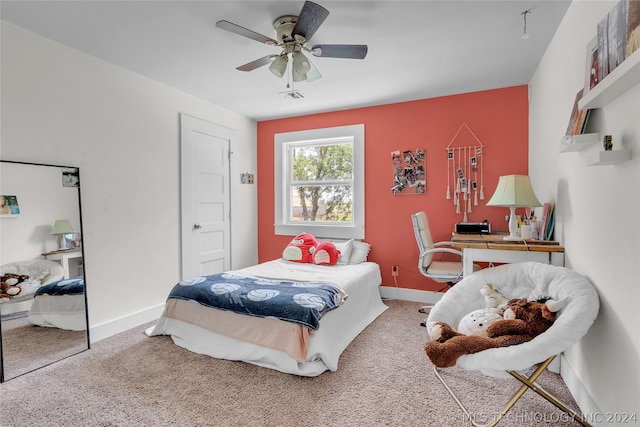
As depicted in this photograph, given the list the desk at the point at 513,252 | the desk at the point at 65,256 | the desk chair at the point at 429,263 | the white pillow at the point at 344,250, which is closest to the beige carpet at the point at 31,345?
the desk at the point at 65,256

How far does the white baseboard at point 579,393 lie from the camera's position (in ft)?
5.34

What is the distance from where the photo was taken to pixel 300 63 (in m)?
2.31

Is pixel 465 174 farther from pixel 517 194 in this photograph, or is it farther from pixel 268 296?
pixel 268 296

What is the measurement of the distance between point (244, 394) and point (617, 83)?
7.67 feet

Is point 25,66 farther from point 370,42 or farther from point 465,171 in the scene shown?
point 465,171

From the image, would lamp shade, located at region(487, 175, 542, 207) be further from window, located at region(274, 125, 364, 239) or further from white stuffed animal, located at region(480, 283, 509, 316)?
window, located at region(274, 125, 364, 239)

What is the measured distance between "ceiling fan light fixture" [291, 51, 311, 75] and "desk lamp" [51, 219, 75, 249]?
2.11 metres

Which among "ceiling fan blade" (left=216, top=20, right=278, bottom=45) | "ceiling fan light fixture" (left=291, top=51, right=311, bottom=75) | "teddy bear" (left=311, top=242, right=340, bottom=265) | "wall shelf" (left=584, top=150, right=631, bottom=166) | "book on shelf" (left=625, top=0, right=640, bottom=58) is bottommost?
"teddy bear" (left=311, top=242, right=340, bottom=265)

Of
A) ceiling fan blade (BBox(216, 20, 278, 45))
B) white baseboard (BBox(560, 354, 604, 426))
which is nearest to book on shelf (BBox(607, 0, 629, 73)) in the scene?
white baseboard (BBox(560, 354, 604, 426))

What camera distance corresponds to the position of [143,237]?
3.22 meters

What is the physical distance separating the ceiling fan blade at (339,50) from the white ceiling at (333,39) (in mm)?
226

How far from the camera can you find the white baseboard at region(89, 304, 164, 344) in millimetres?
2773

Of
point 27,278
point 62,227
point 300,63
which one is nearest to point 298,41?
point 300,63

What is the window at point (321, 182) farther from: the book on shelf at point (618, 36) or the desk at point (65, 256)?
the book on shelf at point (618, 36)
